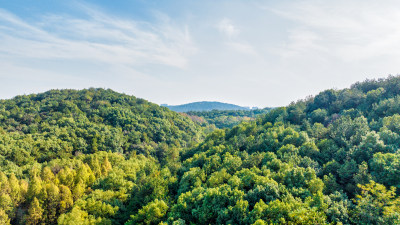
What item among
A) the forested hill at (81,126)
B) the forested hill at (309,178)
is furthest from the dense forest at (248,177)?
the forested hill at (81,126)

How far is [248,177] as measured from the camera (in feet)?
118

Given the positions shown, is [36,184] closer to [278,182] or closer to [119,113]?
[278,182]

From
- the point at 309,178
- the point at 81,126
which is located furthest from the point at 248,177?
the point at 81,126

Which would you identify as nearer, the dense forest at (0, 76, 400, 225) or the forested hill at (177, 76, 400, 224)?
the forested hill at (177, 76, 400, 224)

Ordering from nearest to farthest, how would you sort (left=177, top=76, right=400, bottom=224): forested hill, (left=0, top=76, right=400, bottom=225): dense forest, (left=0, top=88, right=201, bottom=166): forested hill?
(left=177, top=76, right=400, bottom=224): forested hill < (left=0, top=76, right=400, bottom=225): dense forest < (left=0, top=88, right=201, bottom=166): forested hill

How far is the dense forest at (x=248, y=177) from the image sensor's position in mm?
27891

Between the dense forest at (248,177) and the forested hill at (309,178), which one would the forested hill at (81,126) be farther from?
the forested hill at (309,178)

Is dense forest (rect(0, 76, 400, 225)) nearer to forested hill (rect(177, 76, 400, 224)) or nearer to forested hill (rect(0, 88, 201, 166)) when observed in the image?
forested hill (rect(177, 76, 400, 224))

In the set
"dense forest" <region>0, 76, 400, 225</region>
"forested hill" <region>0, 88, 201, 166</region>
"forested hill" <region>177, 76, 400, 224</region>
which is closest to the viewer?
"forested hill" <region>177, 76, 400, 224</region>

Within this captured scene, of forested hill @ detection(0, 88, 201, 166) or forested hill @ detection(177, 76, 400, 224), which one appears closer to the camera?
forested hill @ detection(177, 76, 400, 224)

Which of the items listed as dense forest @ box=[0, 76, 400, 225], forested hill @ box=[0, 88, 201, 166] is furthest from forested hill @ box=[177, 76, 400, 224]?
forested hill @ box=[0, 88, 201, 166]

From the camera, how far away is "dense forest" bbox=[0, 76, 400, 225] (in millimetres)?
27891

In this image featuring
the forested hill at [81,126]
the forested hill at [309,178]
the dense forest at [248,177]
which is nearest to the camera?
the forested hill at [309,178]

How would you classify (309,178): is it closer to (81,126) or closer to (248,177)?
(248,177)
